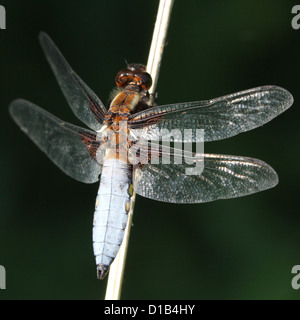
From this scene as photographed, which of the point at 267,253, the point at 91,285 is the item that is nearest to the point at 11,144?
the point at 91,285

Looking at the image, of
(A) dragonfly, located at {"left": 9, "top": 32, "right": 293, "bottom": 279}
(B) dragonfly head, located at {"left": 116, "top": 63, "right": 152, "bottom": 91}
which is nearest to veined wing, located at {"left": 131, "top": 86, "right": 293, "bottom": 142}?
(A) dragonfly, located at {"left": 9, "top": 32, "right": 293, "bottom": 279}

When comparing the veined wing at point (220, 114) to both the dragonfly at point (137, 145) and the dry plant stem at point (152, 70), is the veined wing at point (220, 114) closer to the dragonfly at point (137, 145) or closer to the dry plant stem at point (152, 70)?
the dragonfly at point (137, 145)

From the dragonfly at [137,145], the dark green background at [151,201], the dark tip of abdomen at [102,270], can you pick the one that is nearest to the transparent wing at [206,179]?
the dragonfly at [137,145]

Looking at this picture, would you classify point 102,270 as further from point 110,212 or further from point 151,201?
point 151,201

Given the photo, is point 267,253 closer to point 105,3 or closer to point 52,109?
point 52,109

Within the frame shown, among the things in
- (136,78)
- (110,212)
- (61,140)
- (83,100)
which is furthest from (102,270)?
(136,78)

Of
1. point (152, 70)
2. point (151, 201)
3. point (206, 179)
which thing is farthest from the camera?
point (151, 201)
